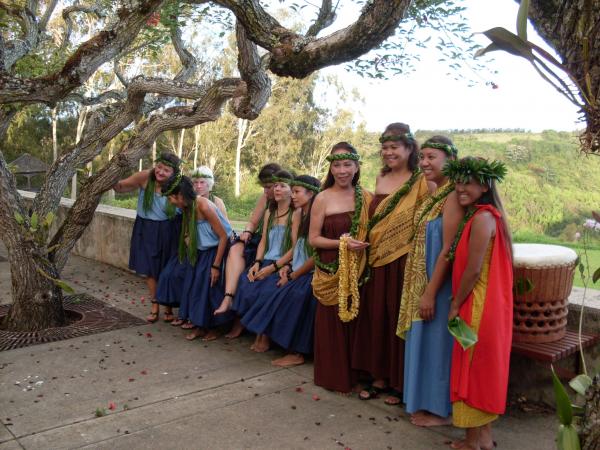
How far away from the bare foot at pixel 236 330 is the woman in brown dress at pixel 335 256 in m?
1.39

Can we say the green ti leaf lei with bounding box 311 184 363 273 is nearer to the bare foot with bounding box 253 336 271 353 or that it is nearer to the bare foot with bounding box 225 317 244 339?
the bare foot with bounding box 253 336 271 353

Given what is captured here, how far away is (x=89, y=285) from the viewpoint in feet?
27.1

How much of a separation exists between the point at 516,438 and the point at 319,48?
2.69 m

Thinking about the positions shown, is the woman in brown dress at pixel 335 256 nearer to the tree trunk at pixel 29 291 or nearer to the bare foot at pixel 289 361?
the bare foot at pixel 289 361

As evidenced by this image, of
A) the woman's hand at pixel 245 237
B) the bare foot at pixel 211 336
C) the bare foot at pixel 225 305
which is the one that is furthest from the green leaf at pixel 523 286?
the bare foot at pixel 211 336

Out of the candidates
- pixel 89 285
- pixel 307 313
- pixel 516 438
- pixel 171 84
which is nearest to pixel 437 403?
pixel 516 438

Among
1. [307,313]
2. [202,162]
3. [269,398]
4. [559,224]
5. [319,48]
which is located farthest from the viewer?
[202,162]

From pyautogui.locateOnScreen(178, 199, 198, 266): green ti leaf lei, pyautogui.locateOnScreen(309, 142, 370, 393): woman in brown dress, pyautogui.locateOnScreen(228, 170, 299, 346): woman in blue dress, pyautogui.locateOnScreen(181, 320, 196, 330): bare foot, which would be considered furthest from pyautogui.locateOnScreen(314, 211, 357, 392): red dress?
pyautogui.locateOnScreen(181, 320, 196, 330): bare foot

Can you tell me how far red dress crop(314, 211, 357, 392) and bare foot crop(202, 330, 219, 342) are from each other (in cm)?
148

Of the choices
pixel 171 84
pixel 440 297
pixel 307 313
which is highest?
pixel 171 84

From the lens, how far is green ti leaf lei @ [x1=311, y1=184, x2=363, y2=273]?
186 inches

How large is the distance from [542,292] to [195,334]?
3.25 m

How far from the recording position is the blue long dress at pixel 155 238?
6582 millimetres

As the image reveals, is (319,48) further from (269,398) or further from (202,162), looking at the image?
(202,162)
